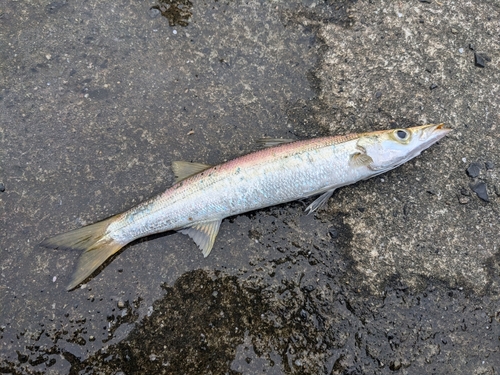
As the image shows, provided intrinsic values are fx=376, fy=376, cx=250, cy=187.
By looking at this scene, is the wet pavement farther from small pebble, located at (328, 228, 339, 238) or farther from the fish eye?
the fish eye

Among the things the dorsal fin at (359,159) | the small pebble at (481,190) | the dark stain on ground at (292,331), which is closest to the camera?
the dark stain on ground at (292,331)

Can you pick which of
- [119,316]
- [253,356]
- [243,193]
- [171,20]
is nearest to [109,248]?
[119,316]

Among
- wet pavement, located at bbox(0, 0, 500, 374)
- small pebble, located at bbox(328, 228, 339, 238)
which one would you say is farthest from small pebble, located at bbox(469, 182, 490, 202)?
small pebble, located at bbox(328, 228, 339, 238)

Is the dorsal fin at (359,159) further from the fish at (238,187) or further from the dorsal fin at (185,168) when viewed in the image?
the dorsal fin at (185,168)

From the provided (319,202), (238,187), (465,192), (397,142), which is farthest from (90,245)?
(465,192)

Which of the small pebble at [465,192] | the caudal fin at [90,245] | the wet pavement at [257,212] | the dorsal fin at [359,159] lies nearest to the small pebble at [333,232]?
the wet pavement at [257,212]
